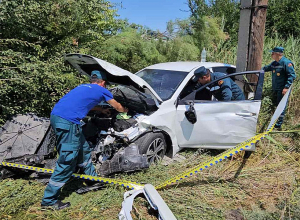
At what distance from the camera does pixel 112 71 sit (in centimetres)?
332

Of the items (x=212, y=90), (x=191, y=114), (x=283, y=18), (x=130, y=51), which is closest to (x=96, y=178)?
(x=191, y=114)

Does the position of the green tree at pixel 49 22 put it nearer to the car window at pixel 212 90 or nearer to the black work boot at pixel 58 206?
the car window at pixel 212 90

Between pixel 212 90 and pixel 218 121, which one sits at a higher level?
pixel 212 90

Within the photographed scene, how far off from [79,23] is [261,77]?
379 cm

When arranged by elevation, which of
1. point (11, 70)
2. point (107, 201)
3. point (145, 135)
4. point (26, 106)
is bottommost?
point (107, 201)

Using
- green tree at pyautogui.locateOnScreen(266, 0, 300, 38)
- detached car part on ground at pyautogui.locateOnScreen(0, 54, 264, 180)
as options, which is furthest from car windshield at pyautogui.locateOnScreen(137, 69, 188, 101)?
green tree at pyautogui.locateOnScreen(266, 0, 300, 38)

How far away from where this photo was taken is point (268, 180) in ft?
12.1

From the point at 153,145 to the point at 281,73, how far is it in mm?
2986

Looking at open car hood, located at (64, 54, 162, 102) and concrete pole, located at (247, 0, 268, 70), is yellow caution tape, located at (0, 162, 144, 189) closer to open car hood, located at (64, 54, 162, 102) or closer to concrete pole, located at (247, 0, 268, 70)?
open car hood, located at (64, 54, 162, 102)

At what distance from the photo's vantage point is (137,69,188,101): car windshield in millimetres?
4273

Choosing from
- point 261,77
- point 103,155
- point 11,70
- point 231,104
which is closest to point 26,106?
point 11,70

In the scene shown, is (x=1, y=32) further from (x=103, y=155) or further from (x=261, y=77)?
(x=261, y=77)

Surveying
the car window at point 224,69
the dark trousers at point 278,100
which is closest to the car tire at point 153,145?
the car window at point 224,69

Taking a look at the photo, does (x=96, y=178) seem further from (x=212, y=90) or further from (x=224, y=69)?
(x=224, y=69)
